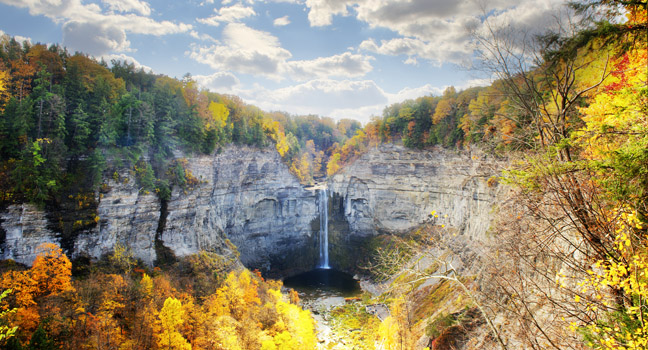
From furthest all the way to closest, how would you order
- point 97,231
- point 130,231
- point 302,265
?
point 302,265 < point 130,231 < point 97,231

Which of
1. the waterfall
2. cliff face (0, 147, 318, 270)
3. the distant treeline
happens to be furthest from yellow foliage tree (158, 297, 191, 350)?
the waterfall

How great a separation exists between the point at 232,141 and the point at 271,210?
44.1ft

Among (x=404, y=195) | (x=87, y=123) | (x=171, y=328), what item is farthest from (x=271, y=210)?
(x=171, y=328)

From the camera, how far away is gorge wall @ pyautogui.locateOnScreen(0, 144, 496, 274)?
26.9 m

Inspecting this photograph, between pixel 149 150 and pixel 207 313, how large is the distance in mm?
18122

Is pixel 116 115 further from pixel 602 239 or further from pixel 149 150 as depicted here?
pixel 602 239

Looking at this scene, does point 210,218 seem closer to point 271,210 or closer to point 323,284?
point 271,210

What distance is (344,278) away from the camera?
154 feet

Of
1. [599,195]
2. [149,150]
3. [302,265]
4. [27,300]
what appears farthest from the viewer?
[302,265]

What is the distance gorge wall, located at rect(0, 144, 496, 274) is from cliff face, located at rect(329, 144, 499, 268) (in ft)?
0.48

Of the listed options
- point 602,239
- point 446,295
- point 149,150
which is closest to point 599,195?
point 602,239

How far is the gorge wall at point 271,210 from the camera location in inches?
1059

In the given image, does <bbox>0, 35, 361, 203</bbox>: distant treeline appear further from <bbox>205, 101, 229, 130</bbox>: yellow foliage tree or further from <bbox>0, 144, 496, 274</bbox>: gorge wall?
<bbox>0, 144, 496, 274</bbox>: gorge wall

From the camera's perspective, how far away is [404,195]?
45.0 m
